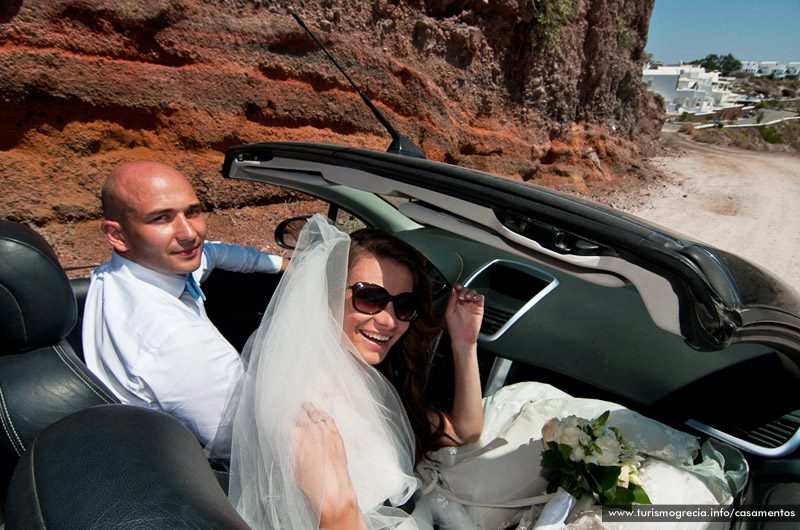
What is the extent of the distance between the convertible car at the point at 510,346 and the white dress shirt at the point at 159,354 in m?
0.10

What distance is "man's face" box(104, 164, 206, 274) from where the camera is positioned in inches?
67.7

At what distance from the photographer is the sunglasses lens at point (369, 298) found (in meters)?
1.60

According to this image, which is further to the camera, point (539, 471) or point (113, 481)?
point (539, 471)

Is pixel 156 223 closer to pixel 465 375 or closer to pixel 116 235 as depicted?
pixel 116 235

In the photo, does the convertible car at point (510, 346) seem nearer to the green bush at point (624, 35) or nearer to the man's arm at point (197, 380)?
the man's arm at point (197, 380)

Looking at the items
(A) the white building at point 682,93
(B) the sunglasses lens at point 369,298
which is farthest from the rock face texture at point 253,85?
(A) the white building at point 682,93

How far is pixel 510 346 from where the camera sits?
7.41 feet

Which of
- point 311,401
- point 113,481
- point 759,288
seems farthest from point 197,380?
point 759,288

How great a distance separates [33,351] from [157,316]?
39 centimetres

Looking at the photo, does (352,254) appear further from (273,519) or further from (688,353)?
(688,353)

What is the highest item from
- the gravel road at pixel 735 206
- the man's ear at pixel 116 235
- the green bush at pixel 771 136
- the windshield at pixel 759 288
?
the green bush at pixel 771 136

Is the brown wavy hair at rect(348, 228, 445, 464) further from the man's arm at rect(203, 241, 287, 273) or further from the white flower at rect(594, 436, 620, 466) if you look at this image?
the man's arm at rect(203, 241, 287, 273)

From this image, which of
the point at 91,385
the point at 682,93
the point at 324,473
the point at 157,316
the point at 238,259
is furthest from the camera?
the point at 682,93

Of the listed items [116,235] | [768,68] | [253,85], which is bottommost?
[116,235]
